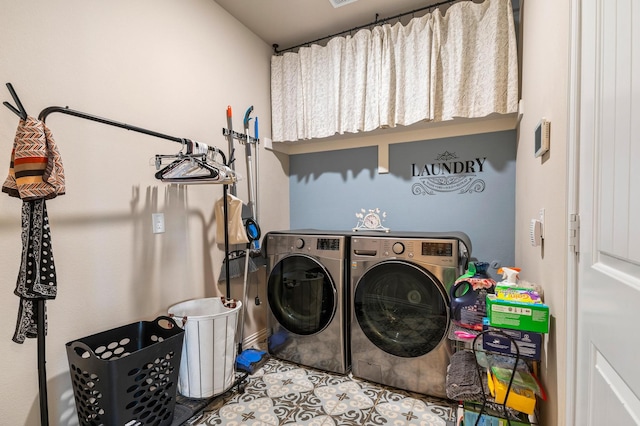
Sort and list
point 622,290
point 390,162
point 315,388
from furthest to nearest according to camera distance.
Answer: point 390,162, point 315,388, point 622,290

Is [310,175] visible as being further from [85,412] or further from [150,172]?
[85,412]

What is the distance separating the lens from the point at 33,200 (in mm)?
1067

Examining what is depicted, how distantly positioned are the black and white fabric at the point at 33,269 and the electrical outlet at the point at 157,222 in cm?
64

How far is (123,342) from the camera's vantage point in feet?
5.14

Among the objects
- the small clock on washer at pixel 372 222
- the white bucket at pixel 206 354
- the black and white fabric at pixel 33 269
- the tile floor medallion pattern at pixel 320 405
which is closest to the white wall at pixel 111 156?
the black and white fabric at pixel 33 269

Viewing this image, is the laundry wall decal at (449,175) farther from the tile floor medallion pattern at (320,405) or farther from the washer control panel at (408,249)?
the tile floor medallion pattern at (320,405)

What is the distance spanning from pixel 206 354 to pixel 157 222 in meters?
0.83

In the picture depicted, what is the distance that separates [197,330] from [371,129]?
184cm

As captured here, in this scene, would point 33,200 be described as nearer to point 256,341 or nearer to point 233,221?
point 233,221

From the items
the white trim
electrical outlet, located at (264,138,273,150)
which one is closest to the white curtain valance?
electrical outlet, located at (264,138,273,150)

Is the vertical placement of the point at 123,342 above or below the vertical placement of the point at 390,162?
below

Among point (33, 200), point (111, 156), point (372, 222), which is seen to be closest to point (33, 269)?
point (33, 200)

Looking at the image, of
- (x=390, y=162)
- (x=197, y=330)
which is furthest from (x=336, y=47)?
(x=197, y=330)

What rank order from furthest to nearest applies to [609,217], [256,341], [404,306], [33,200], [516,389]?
[256,341] → [404,306] → [516,389] → [33,200] → [609,217]
